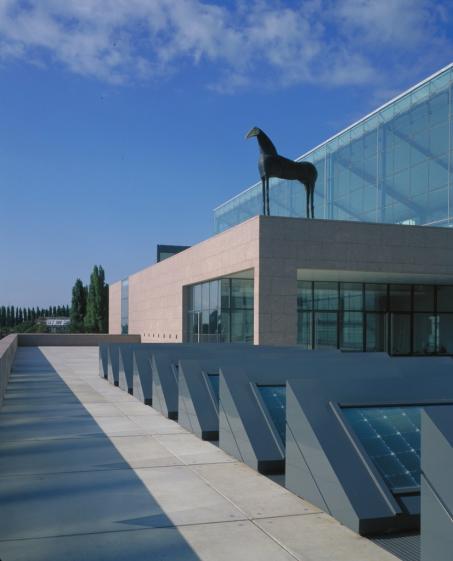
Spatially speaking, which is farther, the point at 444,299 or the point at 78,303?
the point at 78,303

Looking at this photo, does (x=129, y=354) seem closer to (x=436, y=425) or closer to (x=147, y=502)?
(x=147, y=502)

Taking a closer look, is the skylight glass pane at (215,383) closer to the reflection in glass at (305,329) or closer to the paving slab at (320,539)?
the paving slab at (320,539)

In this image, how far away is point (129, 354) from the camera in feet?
50.4

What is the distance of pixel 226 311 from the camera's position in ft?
87.2

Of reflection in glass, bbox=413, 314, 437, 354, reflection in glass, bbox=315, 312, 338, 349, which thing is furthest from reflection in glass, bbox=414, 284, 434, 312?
reflection in glass, bbox=315, 312, 338, 349

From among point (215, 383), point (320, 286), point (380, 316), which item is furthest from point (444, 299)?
point (215, 383)

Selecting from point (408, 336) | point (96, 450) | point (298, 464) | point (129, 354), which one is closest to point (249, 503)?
point (298, 464)

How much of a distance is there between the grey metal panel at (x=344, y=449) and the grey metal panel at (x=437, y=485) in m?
0.90

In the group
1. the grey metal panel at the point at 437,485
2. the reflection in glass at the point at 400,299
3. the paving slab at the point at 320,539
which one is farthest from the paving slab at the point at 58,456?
the reflection in glass at the point at 400,299

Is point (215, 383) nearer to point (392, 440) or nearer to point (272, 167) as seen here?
point (392, 440)

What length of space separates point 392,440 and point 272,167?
20221mm

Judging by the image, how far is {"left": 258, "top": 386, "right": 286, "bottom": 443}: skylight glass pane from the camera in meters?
7.11

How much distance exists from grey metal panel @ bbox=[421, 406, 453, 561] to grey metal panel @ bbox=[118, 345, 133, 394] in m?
11.0

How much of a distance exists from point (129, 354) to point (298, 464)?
10.1 m
